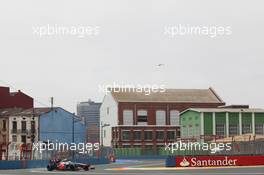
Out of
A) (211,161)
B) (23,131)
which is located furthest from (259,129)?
(211,161)

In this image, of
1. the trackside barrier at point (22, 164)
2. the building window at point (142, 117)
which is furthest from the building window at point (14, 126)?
the trackside barrier at point (22, 164)

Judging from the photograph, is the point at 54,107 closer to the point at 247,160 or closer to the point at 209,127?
the point at 209,127

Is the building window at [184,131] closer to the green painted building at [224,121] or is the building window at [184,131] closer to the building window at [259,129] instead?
the green painted building at [224,121]

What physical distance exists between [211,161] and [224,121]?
5555 cm

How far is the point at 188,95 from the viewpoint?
13062 cm

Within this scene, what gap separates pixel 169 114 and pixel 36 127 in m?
33.2

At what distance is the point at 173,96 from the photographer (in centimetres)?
12950

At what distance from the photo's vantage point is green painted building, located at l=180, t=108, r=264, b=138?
11000cm

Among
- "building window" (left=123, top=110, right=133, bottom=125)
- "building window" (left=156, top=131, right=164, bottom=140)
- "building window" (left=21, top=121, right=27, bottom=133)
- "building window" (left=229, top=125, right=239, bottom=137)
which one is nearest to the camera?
"building window" (left=21, top=121, right=27, bottom=133)

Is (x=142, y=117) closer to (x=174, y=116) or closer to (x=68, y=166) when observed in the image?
(x=174, y=116)

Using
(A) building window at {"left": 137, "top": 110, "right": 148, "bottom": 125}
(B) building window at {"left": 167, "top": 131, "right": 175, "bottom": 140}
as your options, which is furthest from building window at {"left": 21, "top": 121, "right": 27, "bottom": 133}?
(B) building window at {"left": 167, "top": 131, "right": 175, "bottom": 140}

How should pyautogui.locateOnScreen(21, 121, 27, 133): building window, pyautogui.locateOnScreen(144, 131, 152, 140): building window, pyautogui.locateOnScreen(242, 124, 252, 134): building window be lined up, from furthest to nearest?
pyautogui.locateOnScreen(144, 131, 152, 140): building window
pyautogui.locateOnScreen(242, 124, 252, 134): building window
pyautogui.locateOnScreen(21, 121, 27, 133): building window

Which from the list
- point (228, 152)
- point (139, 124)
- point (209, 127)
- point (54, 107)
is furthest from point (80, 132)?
point (228, 152)

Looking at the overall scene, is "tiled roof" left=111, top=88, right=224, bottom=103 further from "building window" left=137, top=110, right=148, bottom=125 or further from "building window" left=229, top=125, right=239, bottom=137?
"building window" left=229, top=125, right=239, bottom=137
